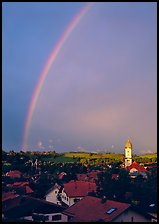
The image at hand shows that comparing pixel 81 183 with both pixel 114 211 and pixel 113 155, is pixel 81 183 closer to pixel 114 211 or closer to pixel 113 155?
pixel 114 211

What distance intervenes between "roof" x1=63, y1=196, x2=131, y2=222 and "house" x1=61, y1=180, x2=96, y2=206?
6.18 ft

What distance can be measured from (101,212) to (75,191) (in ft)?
10.9

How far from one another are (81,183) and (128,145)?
8.31m

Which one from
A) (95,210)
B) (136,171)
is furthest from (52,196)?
(136,171)

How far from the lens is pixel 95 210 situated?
6445 millimetres

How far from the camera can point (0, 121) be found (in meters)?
4.42

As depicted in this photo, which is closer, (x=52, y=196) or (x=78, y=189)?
(x=78, y=189)

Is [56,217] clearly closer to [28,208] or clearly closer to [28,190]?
[28,208]

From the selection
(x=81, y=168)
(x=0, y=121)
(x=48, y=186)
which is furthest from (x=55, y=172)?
(x=0, y=121)

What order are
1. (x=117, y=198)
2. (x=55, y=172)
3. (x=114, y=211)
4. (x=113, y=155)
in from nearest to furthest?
1. (x=114, y=211)
2. (x=117, y=198)
3. (x=55, y=172)
4. (x=113, y=155)

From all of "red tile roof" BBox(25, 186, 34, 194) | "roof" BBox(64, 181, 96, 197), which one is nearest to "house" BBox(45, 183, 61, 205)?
"roof" BBox(64, 181, 96, 197)

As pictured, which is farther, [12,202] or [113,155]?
[113,155]

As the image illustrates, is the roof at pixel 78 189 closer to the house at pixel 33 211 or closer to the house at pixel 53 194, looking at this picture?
the house at pixel 53 194

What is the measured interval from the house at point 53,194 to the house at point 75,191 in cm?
24
